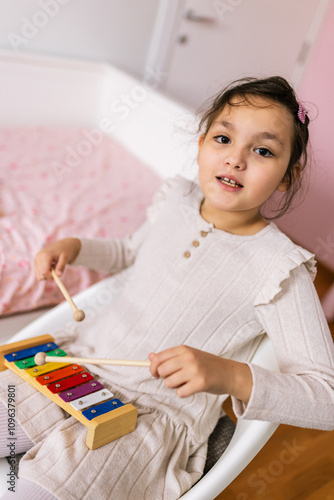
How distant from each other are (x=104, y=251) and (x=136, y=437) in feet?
1.41

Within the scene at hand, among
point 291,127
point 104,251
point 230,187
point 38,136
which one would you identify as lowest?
point 38,136

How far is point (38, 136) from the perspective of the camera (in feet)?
6.44

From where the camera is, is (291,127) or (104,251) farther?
(104,251)

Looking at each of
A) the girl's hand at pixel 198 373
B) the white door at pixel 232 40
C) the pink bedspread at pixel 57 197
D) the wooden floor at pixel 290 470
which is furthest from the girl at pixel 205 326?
the white door at pixel 232 40

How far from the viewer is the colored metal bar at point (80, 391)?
0.71 m

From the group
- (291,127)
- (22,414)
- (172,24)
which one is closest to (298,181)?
(291,127)

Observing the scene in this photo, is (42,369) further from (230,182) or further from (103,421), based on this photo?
(230,182)

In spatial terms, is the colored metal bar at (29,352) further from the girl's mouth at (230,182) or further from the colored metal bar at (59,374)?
the girl's mouth at (230,182)

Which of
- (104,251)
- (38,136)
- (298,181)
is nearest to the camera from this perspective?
(298,181)

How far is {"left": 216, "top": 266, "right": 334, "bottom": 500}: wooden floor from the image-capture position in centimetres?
124

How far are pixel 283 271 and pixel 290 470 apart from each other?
86 centimetres

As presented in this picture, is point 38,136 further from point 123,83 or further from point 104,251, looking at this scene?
point 104,251

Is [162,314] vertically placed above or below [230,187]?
below

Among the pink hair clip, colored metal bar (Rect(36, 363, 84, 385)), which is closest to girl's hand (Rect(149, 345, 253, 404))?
colored metal bar (Rect(36, 363, 84, 385))
